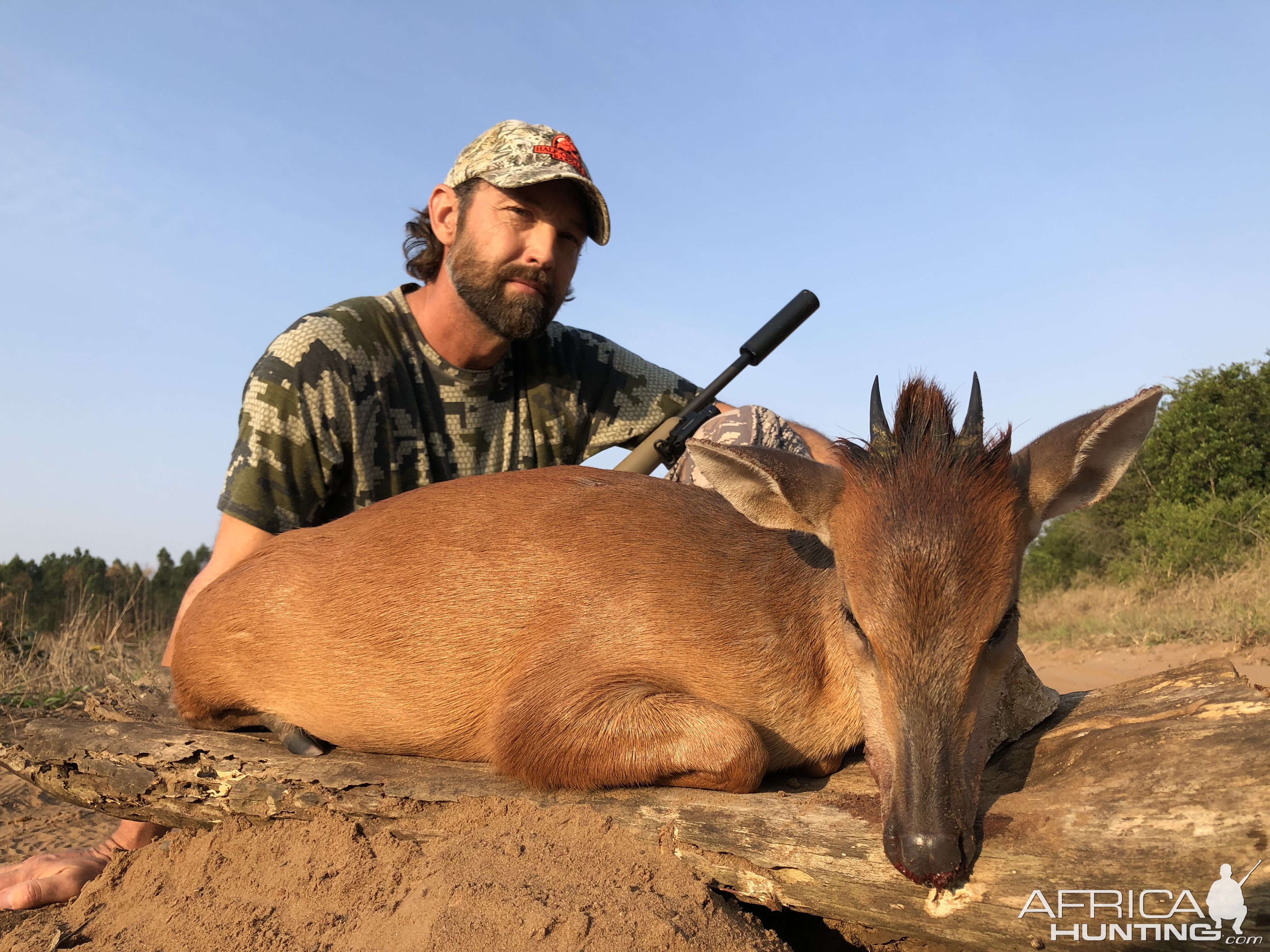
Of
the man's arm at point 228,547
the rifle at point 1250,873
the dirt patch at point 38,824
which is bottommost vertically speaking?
the dirt patch at point 38,824

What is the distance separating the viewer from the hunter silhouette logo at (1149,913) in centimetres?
235

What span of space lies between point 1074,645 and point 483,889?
37.0 ft

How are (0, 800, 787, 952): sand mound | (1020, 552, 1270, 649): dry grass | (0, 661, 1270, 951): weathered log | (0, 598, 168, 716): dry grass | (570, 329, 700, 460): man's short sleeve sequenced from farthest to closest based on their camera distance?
(1020, 552, 1270, 649): dry grass
(0, 598, 168, 716): dry grass
(570, 329, 700, 460): man's short sleeve
(0, 800, 787, 952): sand mound
(0, 661, 1270, 951): weathered log

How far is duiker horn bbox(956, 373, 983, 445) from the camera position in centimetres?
297

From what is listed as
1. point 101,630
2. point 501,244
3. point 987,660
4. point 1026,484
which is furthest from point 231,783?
point 101,630

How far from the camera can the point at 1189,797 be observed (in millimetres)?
2520

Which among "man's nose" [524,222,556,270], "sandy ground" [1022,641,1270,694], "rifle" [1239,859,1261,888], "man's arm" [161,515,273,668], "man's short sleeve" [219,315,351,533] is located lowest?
"sandy ground" [1022,641,1270,694]

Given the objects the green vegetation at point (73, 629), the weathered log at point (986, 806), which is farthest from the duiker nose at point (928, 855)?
the green vegetation at point (73, 629)

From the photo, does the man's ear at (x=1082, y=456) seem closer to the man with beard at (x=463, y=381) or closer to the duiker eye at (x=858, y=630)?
the duiker eye at (x=858, y=630)

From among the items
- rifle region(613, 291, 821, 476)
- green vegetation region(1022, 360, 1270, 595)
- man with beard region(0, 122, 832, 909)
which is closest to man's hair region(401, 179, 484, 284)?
man with beard region(0, 122, 832, 909)

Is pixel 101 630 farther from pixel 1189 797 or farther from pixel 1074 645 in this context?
pixel 1074 645

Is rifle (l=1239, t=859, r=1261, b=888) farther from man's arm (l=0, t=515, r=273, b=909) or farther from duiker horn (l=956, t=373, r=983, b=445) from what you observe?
man's arm (l=0, t=515, r=273, b=909)

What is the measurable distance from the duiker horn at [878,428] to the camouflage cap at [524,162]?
3.24 m

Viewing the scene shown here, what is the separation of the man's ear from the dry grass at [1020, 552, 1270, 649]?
6.76 metres
